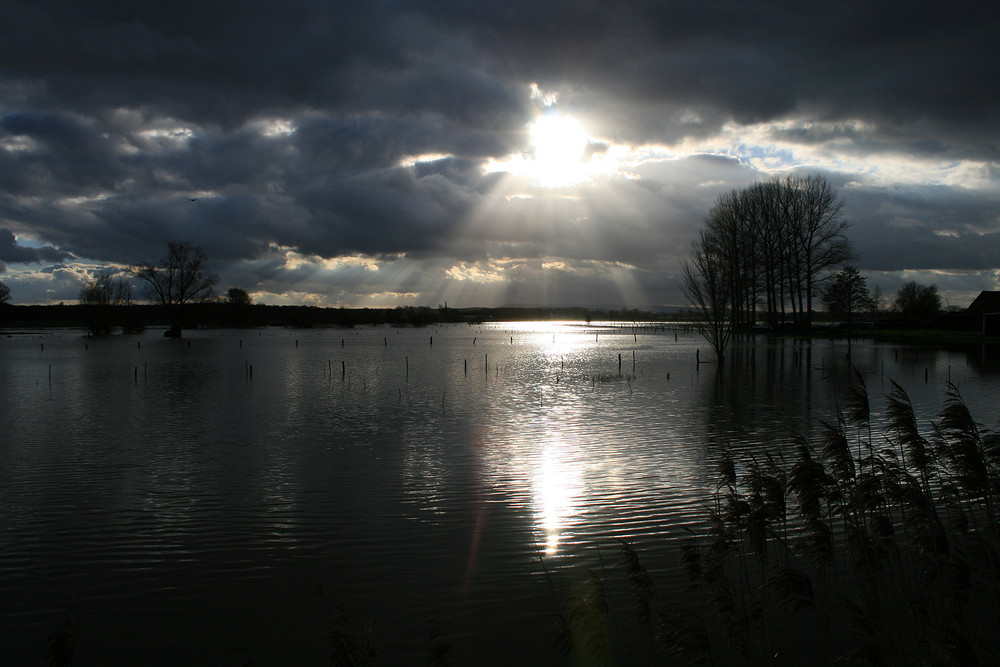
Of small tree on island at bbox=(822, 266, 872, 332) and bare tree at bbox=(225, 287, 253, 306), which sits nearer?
small tree on island at bbox=(822, 266, 872, 332)

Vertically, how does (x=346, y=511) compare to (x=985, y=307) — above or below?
below

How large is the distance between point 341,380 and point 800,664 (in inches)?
1264

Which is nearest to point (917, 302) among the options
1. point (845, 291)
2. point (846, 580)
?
point (845, 291)

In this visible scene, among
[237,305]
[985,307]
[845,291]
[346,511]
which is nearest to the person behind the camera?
[346,511]

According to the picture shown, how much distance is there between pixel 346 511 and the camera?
1107 cm

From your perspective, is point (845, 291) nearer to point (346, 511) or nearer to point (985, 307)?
point (985, 307)

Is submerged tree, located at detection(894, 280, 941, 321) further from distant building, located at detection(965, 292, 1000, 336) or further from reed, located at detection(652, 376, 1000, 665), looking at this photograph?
reed, located at detection(652, 376, 1000, 665)

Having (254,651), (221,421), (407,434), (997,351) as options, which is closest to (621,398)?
(407,434)

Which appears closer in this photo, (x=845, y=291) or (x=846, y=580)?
(x=846, y=580)

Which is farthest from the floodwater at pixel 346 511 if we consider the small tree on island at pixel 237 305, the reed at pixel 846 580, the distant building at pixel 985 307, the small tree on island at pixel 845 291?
the small tree on island at pixel 237 305

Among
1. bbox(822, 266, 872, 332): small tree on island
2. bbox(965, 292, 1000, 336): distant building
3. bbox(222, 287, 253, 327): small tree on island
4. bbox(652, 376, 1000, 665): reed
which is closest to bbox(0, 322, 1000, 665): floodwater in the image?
bbox(652, 376, 1000, 665): reed

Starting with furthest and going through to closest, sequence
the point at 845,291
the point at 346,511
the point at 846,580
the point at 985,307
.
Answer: the point at 845,291
the point at 985,307
the point at 346,511
the point at 846,580

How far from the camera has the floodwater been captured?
22.7 feet

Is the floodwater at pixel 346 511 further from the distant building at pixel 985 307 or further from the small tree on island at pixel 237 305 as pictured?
the small tree on island at pixel 237 305
